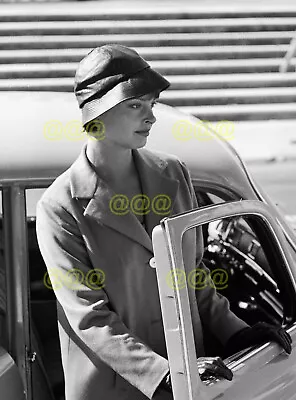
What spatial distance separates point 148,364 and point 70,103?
1216 millimetres

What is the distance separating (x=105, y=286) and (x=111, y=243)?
130 mm

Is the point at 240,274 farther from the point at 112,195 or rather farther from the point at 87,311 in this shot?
the point at 87,311

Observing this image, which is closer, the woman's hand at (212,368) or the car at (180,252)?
the woman's hand at (212,368)

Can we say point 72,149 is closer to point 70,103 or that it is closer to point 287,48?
point 70,103

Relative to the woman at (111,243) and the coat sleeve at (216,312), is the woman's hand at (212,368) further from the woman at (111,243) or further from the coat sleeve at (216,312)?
the coat sleeve at (216,312)

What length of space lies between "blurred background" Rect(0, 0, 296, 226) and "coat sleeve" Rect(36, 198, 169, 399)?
9.77 metres

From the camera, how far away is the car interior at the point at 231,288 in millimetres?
2883

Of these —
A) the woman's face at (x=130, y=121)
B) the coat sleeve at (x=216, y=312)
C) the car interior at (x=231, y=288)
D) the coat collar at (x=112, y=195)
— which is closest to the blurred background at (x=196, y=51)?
the car interior at (x=231, y=288)

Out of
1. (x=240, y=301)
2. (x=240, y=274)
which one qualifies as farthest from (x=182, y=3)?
(x=240, y=301)

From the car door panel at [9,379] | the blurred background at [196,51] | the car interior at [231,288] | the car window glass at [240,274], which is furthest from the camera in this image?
the blurred background at [196,51]

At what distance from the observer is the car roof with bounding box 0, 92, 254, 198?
2652mm

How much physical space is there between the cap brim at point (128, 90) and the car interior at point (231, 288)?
0.72 meters

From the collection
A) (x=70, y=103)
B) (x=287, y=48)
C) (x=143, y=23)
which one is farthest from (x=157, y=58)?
(x=70, y=103)

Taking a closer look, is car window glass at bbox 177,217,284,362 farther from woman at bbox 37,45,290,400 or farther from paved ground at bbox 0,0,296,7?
paved ground at bbox 0,0,296,7
